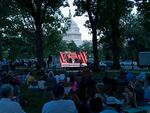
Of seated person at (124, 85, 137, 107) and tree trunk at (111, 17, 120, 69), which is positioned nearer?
seated person at (124, 85, 137, 107)

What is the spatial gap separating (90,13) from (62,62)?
20.4 m

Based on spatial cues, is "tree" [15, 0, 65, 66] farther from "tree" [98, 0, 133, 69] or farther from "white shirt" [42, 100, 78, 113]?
"white shirt" [42, 100, 78, 113]

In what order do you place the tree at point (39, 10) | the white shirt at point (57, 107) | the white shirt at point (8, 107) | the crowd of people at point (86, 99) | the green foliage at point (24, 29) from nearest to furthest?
1. the white shirt at point (8, 107)
2. the crowd of people at point (86, 99)
3. the white shirt at point (57, 107)
4. the tree at point (39, 10)
5. the green foliage at point (24, 29)

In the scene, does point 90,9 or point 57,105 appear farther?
point 90,9

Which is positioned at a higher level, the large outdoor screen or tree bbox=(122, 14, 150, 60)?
tree bbox=(122, 14, 150, 60)

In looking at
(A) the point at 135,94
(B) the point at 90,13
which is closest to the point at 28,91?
(A) the point at 135,94

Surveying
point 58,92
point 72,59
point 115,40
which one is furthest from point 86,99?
point 72,59

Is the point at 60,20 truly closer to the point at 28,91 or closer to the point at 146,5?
the point at 146,5

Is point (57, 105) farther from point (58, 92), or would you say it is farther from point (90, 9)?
point (90, 9)

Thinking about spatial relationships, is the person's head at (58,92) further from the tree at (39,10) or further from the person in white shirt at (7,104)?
the tree at (39,10)

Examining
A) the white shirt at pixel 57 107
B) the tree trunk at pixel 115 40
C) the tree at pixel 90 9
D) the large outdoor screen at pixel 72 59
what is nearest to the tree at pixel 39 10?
the tree at pixel 90 9

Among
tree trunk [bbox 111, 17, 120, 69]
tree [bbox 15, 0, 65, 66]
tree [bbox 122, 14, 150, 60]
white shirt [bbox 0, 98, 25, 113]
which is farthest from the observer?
tree [bbox 122, 14, 150, 60]

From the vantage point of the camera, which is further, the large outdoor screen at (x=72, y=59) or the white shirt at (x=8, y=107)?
the large outdoor screen at (x=72, y=59)

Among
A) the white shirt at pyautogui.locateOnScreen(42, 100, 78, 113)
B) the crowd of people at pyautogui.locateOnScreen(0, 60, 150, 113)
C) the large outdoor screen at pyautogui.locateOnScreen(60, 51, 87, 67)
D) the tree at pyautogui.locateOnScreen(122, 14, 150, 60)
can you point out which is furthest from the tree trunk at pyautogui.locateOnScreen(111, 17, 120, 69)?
the white shirt at pyautogui.locateOnScreen(42, 100, 78, 113)
